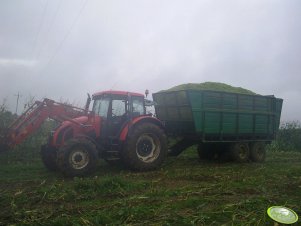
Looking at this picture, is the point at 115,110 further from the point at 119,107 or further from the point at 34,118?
the point at 34,118

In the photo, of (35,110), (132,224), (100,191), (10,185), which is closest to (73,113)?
(35,110)

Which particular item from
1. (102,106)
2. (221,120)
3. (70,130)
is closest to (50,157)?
(70,130)

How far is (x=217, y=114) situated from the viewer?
37.6ft

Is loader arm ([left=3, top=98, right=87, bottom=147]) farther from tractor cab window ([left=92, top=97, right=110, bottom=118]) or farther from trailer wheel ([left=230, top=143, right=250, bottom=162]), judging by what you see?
trailer wheel ([left=230, top=143, right=250, bottom=162])

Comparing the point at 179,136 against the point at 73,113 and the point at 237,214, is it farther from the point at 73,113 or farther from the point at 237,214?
the point at 237,214

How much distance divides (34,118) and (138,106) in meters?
2.93

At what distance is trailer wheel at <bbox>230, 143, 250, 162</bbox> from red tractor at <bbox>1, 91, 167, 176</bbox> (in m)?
2.99

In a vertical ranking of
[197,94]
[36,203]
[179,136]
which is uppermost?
[197,94]

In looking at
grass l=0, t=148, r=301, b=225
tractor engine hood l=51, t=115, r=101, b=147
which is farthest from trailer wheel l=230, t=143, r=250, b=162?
tractor engine hood l=51, t=115, r=101, b=147

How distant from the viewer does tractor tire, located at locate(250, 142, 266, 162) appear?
12734 mm

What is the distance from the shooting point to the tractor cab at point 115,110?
10.0m

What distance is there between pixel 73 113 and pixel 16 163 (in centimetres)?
307

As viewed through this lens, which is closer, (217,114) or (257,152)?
(217,114)

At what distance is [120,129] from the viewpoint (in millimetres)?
10055
